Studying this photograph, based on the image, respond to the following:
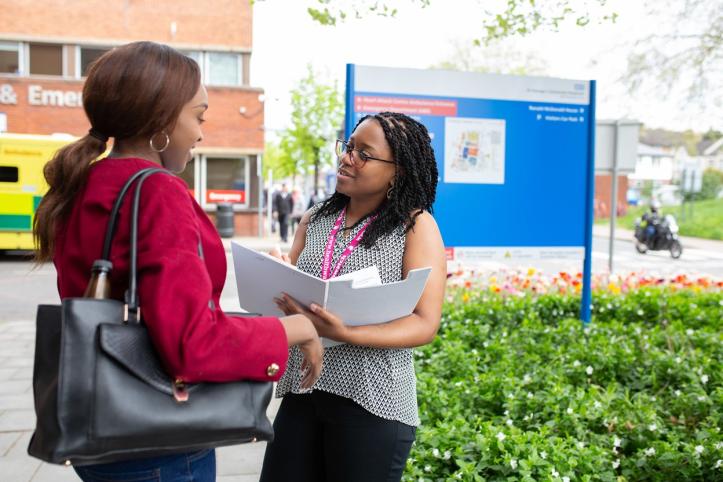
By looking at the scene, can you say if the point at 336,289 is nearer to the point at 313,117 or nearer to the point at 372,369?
the point at 372,369

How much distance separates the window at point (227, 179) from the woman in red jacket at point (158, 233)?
23.7m

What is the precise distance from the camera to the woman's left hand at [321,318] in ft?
6.25

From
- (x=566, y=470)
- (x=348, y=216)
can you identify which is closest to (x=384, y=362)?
(x=348, y=216)

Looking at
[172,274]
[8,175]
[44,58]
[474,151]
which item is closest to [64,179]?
[172,274]

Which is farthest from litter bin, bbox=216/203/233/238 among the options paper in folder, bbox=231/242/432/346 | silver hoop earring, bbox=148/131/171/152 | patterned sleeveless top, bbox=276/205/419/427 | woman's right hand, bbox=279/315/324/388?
silver hoop earring, bbox=148/131/171/152

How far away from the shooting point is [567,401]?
3.99 meters

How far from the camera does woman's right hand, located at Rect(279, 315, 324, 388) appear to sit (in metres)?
1.62

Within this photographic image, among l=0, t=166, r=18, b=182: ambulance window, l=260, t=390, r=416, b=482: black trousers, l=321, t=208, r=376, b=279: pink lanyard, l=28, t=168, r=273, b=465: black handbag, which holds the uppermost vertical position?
l=0, t=166, r=18, b=182: ambulance window

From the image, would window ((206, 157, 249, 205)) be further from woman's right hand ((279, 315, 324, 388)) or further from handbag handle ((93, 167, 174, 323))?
handbag handle ((93, 167, 174, 323))

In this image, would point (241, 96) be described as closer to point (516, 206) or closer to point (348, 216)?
point (516, 206)

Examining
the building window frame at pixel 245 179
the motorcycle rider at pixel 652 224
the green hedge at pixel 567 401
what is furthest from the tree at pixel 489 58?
the green hedge at pixel 567 401

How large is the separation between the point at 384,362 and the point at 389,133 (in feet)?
2.26

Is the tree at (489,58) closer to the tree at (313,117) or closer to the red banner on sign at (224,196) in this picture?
the tree at (313,117)

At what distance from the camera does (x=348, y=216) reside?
239cm
